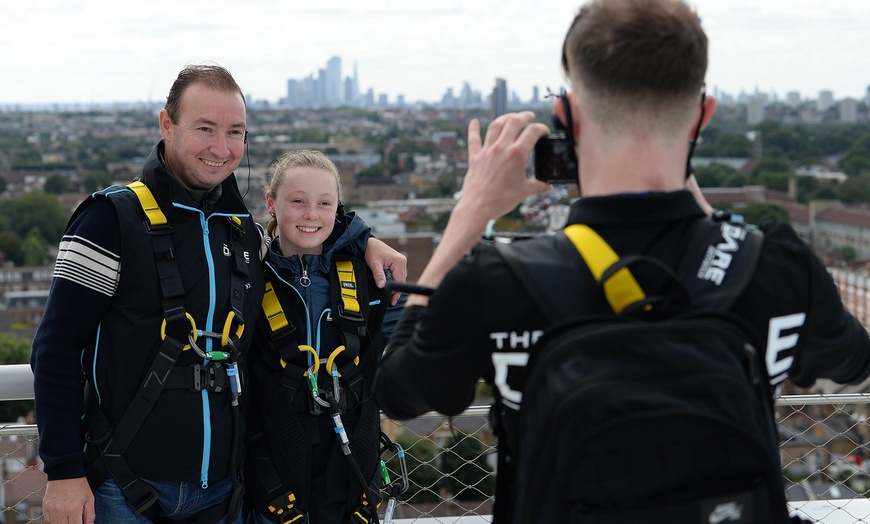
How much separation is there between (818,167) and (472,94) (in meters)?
102

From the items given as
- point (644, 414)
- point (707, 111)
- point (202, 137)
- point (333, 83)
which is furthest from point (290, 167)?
point (333, 83)

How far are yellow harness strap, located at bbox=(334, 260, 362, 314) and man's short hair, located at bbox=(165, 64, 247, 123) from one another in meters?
0.43

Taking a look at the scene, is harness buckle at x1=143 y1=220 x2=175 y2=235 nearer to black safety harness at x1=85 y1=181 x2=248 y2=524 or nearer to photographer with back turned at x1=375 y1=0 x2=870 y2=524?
black safety harness at x1=85 y1=181 x2=248 y2=524

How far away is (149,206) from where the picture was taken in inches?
73.2

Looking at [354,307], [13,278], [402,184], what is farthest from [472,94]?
[354,307]

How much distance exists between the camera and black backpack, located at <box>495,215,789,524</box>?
41.8 inches

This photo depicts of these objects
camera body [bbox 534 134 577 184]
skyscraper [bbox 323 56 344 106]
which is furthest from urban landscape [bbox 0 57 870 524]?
skyscraper [bbox 323 56 344 106]

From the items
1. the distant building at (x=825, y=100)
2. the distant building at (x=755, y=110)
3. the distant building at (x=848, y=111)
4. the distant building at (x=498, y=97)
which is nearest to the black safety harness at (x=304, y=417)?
the distant building at (x=498, y=97)

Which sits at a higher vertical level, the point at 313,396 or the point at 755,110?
the point at 313,396

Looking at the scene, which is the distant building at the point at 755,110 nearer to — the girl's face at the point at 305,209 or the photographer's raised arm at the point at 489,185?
the girl's face at the point at 305,209

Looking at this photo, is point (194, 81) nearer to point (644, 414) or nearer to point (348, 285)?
point (348, 285)

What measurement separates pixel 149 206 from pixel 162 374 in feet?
1.00

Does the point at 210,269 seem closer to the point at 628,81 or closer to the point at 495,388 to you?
the point at 495,388

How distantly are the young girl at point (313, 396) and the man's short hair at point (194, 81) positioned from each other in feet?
1.12
